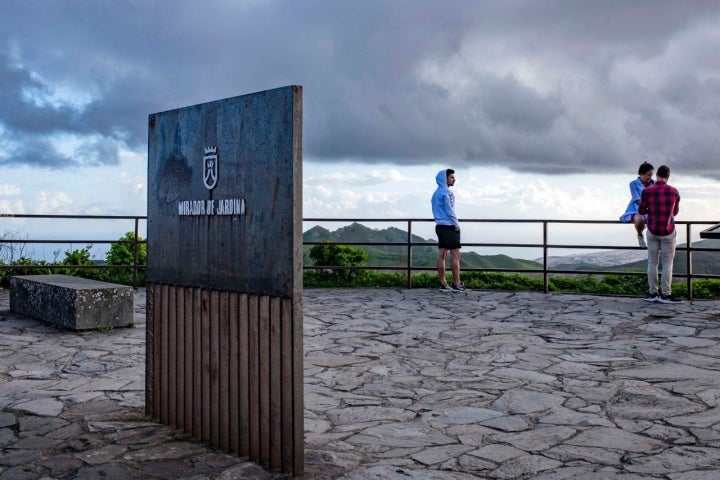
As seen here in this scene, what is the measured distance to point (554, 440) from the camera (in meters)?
4.69

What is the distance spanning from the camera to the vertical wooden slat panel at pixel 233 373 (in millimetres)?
4512

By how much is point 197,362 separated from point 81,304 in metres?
4.44

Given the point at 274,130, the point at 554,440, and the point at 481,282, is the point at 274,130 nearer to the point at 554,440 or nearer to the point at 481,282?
the point at 554,440

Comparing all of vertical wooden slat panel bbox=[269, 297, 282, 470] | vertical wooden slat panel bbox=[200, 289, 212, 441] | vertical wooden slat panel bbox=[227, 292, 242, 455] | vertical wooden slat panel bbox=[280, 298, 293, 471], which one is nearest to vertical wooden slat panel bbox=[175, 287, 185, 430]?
vertical wooden slat panel bbox=[200, 289, 212, 441]

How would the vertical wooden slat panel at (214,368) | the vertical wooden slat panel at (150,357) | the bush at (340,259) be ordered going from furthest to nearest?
the bush at (340,259)
the vertical wooden slat panel at (150,357)
the vertical wooden slat panel at (214,368)

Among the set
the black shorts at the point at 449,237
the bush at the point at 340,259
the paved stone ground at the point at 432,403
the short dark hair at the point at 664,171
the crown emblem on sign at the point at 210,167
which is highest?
the short dark hair at the point at 664,171

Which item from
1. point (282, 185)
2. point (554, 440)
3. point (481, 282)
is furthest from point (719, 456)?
point (481, 282)

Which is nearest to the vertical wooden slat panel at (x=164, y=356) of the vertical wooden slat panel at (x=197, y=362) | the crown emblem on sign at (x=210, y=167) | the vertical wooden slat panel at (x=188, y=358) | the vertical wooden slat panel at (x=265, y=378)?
the vertical wooden slat panel at (x=188, y=358)

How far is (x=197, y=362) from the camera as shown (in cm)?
489

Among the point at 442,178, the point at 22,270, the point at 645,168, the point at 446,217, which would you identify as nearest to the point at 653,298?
the point at 645,168

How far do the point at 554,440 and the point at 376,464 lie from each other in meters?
1.21

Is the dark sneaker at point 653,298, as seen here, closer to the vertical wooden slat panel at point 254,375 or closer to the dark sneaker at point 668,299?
the dark sneaker at point 668,299

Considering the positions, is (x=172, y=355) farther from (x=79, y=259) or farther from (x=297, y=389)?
(x=79, y=259)

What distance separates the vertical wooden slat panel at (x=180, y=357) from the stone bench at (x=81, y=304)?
4148 millimetres
